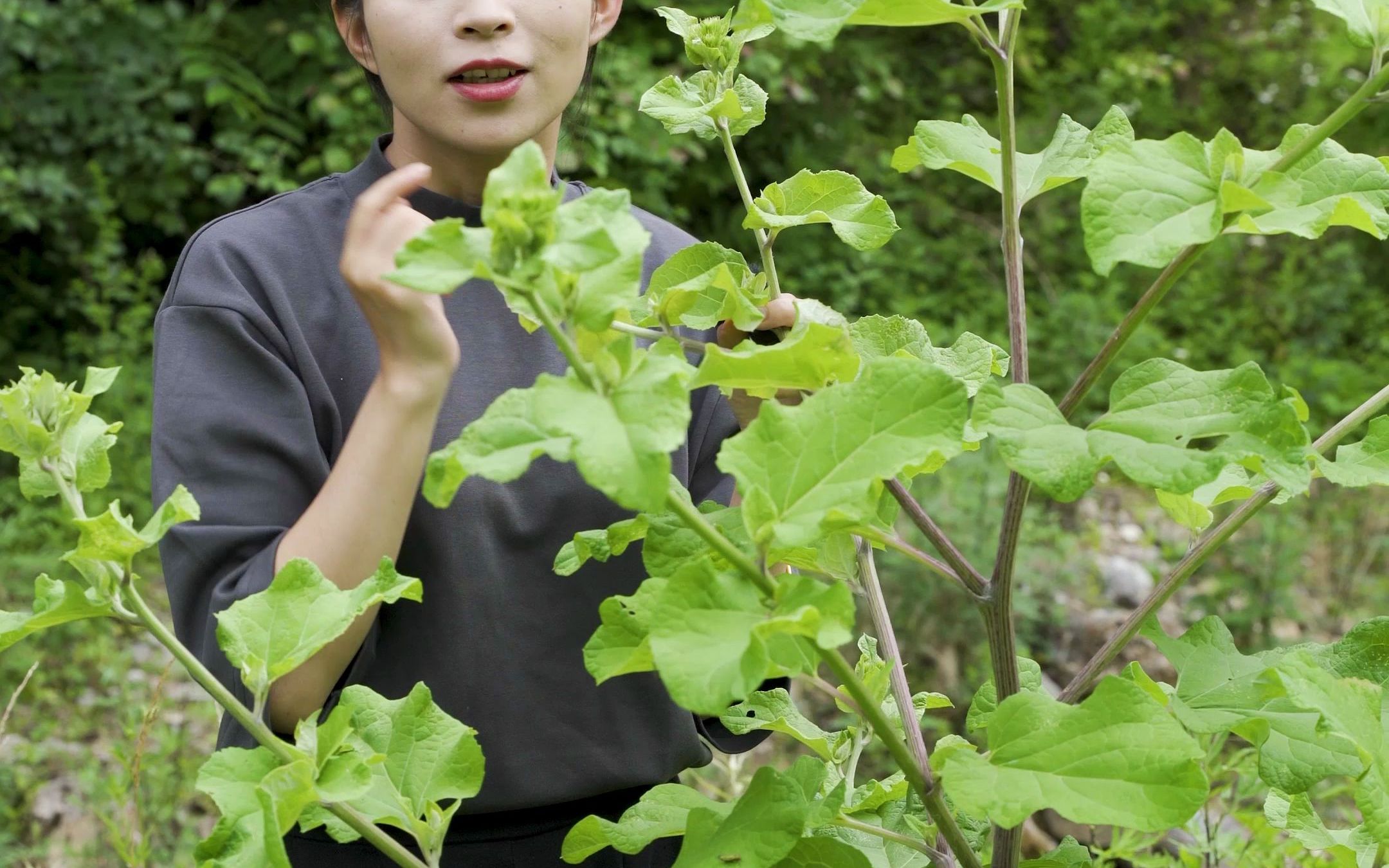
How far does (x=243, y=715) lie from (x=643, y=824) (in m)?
0.26

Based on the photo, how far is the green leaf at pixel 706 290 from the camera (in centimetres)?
81

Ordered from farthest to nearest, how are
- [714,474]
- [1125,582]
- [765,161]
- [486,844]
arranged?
1. [765,161]
2. [1125,582]
3. [714,474]
4. [486,844]

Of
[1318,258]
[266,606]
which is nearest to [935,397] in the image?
[266,606]

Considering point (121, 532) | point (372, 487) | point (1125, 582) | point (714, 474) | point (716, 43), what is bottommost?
point (1125, 582)

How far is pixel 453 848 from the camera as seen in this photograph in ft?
4.24

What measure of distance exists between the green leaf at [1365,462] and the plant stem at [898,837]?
12.7 inches

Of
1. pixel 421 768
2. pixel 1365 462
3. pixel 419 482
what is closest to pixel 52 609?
pixel 421 768

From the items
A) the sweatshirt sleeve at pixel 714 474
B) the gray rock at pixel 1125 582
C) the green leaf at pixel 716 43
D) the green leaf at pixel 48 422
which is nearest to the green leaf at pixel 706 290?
the green leaf at pixel 716 43

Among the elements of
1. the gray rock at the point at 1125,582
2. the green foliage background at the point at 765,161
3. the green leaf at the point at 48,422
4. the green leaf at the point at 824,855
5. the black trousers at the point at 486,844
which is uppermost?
the green leaf at the point at 48,422

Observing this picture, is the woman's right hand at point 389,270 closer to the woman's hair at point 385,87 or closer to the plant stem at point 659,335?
the plant stem at point 659,335

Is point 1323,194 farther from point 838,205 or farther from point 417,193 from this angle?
point 417,193

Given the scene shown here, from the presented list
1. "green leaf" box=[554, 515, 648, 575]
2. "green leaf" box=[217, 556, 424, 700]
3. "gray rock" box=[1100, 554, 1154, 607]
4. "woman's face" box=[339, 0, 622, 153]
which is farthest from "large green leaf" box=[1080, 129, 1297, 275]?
"gray rock" box=[1100, 554, 1154, 607]

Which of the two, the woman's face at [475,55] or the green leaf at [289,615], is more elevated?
the woman's face at [475,55]

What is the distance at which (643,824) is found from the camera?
83cm
